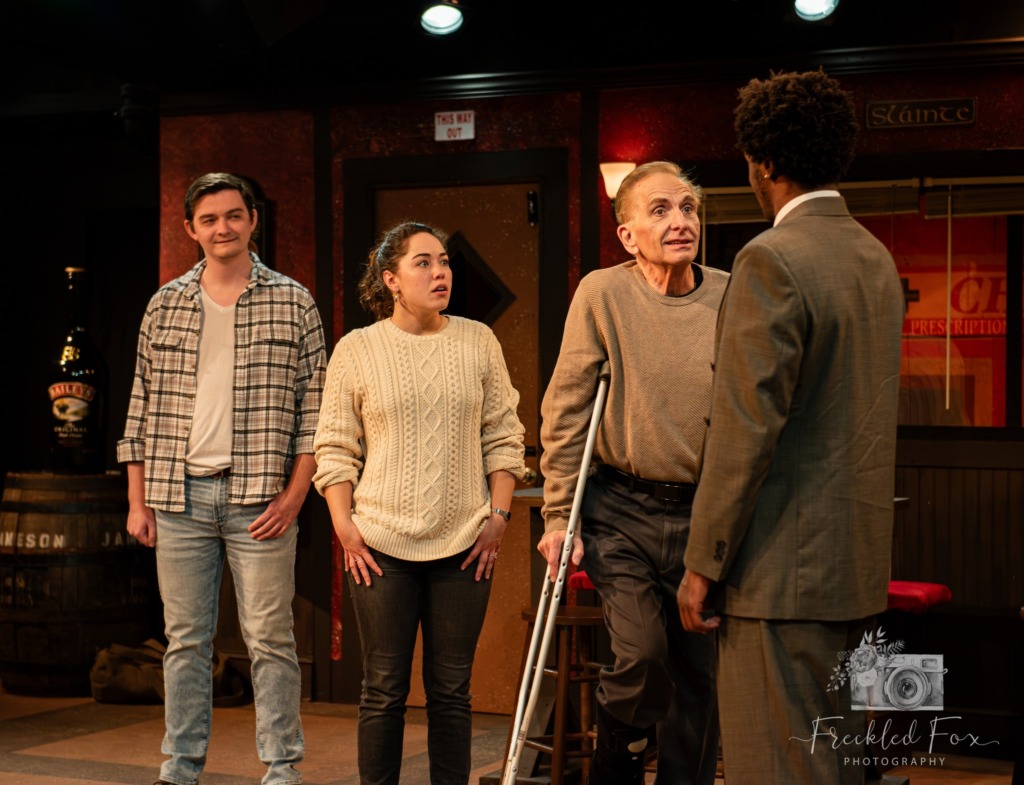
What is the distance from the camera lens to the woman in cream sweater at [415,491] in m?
3.30

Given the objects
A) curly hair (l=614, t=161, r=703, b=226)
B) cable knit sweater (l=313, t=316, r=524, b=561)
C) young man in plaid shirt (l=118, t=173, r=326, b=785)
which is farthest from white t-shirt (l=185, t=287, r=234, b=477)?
curly hair (l=614, t=161, r=703, b=226)

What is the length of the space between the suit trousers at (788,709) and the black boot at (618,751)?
2.26 feet

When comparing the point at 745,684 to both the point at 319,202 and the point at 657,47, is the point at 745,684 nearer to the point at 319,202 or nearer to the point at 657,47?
the point at 657,47

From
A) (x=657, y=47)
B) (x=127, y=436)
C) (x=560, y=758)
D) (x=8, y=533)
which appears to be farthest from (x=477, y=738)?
(x=657, y=47)

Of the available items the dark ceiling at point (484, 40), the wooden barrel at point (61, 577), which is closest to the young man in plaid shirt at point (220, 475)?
the dark ceiling at point (484, 40)

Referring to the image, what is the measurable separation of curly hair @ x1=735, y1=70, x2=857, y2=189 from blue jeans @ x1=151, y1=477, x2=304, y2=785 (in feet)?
Answer: 6.52

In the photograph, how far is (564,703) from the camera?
382 centimetres

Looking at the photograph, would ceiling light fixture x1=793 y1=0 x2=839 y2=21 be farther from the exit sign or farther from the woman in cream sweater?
the woman in cream sweater

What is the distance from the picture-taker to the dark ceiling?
4.80 meters

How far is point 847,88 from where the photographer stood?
513cm

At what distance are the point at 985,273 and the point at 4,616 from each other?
4.46 m

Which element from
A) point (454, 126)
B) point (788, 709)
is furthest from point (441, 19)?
point (788, 709)

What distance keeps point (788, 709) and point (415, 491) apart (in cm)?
131

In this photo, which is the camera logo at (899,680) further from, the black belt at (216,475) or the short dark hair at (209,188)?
the short dark hair at (209,188)
